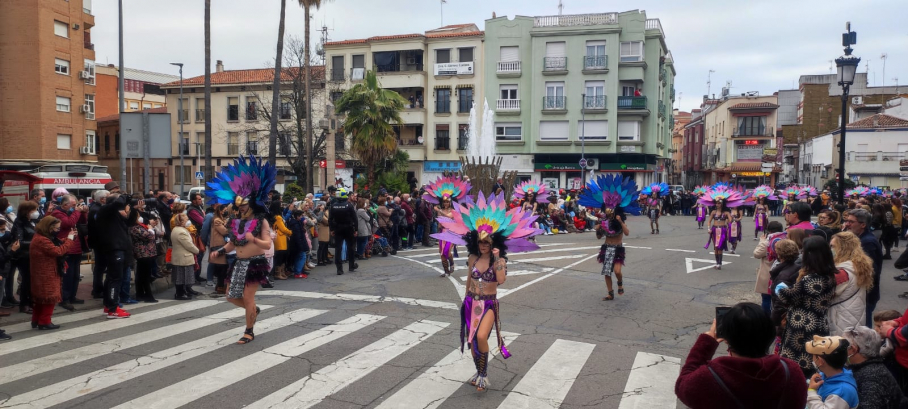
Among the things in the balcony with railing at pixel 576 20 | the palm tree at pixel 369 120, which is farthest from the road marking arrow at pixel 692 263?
the balcony with railing at pixel 576 20

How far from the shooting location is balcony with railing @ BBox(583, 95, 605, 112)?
45.5 meters

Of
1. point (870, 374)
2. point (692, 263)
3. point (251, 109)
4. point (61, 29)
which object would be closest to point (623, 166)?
point (251, 109)

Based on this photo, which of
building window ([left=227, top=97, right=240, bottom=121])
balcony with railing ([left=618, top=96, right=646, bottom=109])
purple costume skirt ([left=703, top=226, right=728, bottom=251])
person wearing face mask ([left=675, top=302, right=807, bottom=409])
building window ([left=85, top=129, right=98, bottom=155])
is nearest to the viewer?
person wearing face mask ([left=675, top=302, right=807, bottom=409])

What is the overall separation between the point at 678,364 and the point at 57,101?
40.6 meters

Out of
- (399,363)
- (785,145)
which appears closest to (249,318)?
(399,363)

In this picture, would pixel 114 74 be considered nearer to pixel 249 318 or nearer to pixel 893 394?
pixel 249 318

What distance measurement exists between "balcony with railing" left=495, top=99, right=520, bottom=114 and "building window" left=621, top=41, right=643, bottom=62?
8.34 meters

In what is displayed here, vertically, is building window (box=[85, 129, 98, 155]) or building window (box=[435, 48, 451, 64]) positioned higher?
building window (box=[435, 48, 451, 64])

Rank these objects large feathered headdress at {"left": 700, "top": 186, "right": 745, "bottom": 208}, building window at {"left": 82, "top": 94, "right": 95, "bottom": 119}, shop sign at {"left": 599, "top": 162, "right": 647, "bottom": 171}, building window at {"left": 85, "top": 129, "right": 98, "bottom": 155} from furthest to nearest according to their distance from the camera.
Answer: shop sign at {"left": 599, "top": 162, "right": 647, "bottom": 171}, building window at {"left": 85, "top": 129, "right": 98, "bottom": 155}, building window at {"left": 82, "top": 94, "right": 95, "bottom": 119}, large feathered headdress at {"left": 700, "top": 186, "right": 745, "bottom": 208}

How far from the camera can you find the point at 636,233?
83.8ft

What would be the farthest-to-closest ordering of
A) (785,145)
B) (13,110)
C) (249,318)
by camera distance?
(785,145) < (13,110) < (249,318)

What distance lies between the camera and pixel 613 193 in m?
11.3

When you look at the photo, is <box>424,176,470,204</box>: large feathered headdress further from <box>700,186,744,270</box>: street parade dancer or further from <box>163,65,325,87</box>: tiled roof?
<box>163,65,325,87</box>: tiled roof

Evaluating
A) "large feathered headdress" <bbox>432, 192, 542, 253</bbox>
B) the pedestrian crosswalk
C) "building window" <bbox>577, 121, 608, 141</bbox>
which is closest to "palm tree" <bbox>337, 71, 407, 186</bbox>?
the pedestrian crosswalk
